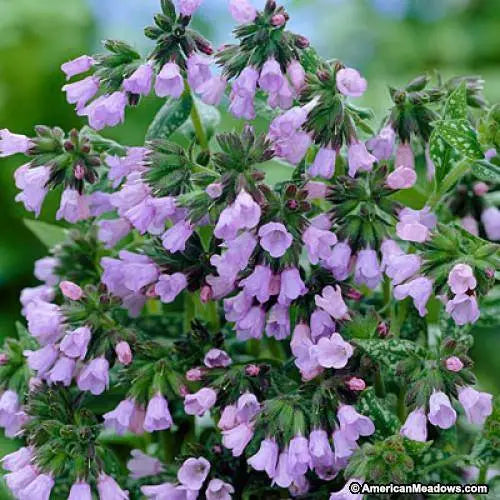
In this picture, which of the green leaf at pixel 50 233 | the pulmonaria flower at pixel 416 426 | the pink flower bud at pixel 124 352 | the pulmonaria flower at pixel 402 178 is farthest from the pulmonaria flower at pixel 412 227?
the green leaf at pixel 50 233

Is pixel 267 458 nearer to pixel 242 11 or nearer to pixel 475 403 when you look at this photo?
pixel 475 403

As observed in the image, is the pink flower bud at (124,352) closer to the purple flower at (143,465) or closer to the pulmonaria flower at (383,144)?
the purple flower at (143,465)

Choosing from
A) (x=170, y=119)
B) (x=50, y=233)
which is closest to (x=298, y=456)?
(x=170, y=119)

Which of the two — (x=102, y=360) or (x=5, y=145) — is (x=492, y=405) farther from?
(x=5, y=145)

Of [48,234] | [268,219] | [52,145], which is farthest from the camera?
[48,234]

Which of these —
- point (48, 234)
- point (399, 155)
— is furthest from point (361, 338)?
point (48, 234)

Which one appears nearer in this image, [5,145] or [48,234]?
[5,145]

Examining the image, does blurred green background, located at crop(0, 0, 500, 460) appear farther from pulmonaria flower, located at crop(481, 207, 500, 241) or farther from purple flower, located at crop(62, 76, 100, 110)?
purple flower, located at crop(62, 76, 100, 110)

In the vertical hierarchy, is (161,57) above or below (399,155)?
above
